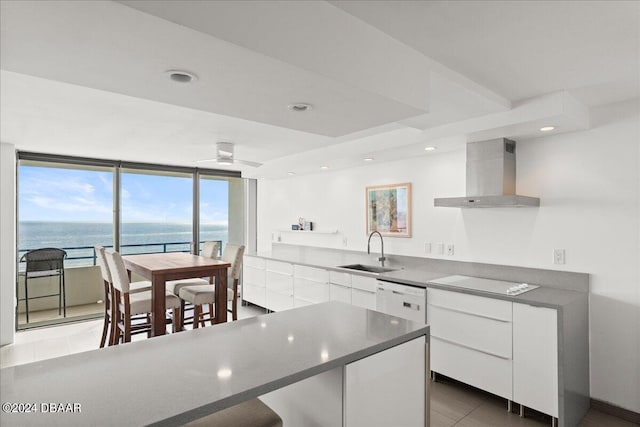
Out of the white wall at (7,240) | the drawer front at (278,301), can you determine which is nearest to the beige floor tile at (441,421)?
the drawer front at (278,301)

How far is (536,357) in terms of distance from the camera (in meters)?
2.45

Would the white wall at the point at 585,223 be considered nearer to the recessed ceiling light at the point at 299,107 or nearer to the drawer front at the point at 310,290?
the drawer front at the point at 310,290

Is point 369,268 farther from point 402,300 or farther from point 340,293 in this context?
point 402,300

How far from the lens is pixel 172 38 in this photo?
1148 millimetres

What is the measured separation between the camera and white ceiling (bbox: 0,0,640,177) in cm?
112

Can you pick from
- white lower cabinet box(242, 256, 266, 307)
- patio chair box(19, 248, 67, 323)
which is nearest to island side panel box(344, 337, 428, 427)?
white lower cabinet box(242, 256, 266, 307)

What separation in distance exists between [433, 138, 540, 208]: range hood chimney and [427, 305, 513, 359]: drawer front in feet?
3.06

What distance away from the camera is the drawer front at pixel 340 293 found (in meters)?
3.91

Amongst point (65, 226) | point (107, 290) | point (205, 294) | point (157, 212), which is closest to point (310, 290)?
point (205, 294)

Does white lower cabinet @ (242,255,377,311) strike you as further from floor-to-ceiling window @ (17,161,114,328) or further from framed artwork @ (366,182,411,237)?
floor-to-ceiling window @ (17,161,114,328)

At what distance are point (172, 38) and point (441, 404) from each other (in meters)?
2.96

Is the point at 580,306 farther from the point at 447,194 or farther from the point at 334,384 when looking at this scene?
the point at 334,384

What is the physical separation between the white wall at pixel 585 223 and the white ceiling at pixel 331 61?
248 millimetres

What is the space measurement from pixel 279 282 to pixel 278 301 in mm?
270
